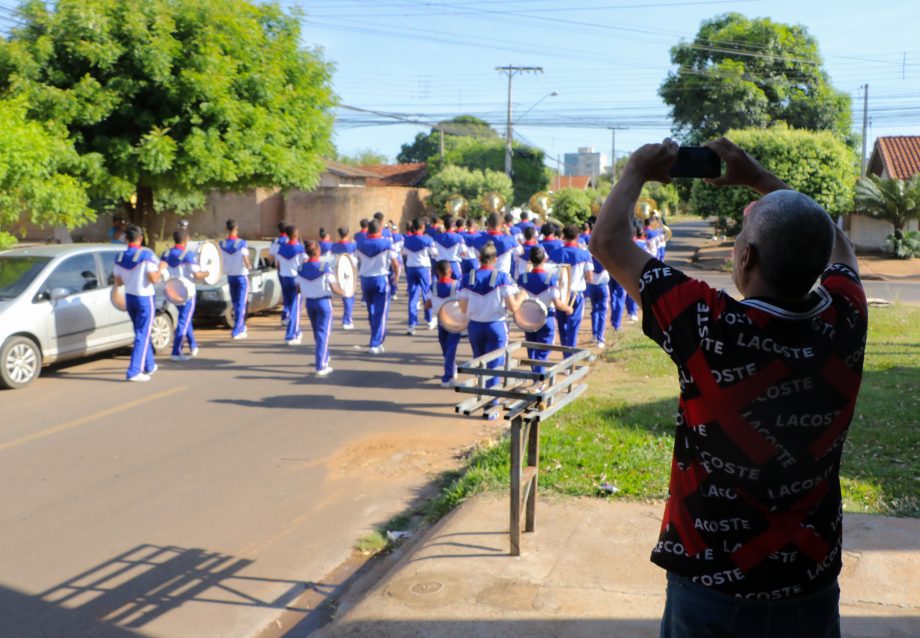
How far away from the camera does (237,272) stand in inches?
583

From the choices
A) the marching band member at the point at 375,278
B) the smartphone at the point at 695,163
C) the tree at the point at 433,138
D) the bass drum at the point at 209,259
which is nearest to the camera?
the smartphone at the point at 695,163

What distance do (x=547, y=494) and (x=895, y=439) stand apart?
3.58 meters

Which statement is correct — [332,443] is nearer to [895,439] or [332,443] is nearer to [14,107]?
[895,439]

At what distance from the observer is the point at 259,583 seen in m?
5.54

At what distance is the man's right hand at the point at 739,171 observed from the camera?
8.44ft

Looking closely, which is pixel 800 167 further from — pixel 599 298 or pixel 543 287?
pixel 543 287

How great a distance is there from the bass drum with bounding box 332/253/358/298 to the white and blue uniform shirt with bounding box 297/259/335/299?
75 cm

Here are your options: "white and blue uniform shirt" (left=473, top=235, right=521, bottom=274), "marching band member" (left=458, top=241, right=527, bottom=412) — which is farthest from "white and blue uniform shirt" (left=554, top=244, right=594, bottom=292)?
"white and blue uniform shirt" (left=473, top=235, right=521, bottom=274)

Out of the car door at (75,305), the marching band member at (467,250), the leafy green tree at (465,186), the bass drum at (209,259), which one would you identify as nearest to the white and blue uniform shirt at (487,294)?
the bass drum at (209,259)

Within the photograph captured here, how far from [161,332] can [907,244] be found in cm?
2755

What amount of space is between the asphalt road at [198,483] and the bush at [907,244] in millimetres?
25220

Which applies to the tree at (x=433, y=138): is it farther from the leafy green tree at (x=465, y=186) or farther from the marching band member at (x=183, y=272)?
the marching band member at (x=183, y=272)

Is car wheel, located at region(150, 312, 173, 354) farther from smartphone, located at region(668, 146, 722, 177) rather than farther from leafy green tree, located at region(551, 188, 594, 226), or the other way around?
leafy green tree, located at region(551, 188, 594, 226)

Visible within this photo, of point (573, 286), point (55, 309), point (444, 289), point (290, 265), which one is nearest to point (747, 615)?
point (444, 289)
